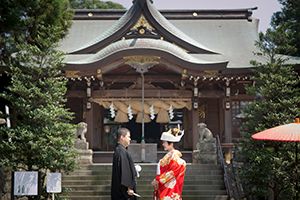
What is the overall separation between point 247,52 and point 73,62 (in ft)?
24.8

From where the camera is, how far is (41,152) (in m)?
10.6

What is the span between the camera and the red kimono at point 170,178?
6.91m

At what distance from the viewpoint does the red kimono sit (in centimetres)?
691

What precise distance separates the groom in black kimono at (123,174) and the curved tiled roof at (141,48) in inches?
326

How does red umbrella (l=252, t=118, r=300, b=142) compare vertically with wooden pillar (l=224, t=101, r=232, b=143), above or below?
below

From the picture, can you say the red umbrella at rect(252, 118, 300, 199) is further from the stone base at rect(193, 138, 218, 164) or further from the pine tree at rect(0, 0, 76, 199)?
the stone base at rect(193, 138, 218, 164)

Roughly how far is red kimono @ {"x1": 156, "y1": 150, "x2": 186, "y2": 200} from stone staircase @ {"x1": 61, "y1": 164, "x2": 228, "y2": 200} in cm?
461

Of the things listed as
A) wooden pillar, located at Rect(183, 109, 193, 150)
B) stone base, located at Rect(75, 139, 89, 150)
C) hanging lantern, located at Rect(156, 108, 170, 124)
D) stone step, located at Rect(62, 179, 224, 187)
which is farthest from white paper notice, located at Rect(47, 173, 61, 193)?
wooden pillar, located at Rect(183, 109, 193, 150)

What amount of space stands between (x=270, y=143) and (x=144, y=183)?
11.7 ft

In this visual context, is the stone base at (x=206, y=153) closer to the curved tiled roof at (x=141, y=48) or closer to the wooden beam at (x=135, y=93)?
the wooden beam at (x=135, y=93)

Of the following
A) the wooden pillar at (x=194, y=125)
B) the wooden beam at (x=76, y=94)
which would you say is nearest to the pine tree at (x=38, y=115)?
the wooden beam at (x=76, y=94)

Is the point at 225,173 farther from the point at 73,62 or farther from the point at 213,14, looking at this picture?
the point at 213,14

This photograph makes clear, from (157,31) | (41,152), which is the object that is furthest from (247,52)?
(41,152)

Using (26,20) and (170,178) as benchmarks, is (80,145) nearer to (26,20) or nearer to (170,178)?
(26,20)
